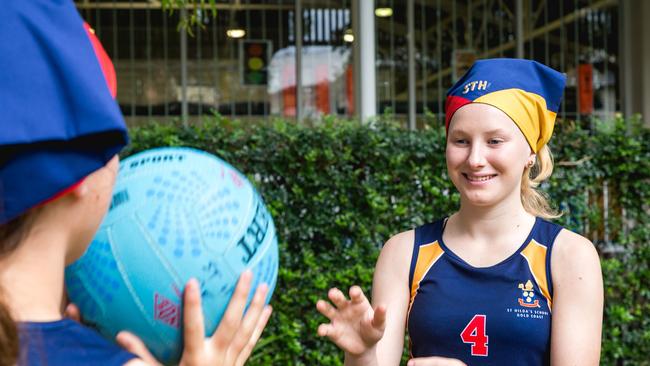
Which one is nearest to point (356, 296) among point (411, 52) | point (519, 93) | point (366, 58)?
point (519, 93)

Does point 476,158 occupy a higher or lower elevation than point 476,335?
higher

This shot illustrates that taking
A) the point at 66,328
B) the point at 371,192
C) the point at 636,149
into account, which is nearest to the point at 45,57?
the point at 66,328

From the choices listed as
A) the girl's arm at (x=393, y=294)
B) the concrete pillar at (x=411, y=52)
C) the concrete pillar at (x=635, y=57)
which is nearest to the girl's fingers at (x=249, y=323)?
the girl's arm at (x=393, y=294)

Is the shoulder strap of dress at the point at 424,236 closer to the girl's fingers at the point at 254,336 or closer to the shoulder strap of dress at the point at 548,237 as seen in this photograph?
the shoulder strap of dress at the point at 548,237

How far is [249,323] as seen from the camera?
1600 mm

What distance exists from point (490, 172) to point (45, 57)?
4.70 ft

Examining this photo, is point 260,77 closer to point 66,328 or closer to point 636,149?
point 636,149

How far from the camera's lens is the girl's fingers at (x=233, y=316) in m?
1.54

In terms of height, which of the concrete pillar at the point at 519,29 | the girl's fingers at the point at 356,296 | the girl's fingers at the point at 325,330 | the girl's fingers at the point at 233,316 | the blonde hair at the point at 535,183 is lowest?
the girl's fingers at the point at 325,330

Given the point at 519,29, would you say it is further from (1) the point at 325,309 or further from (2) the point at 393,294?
(1) the point at 325,309

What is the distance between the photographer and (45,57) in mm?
1210

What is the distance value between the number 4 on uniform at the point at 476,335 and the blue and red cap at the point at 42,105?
1300 millimetres

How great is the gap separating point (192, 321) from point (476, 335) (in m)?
0.99

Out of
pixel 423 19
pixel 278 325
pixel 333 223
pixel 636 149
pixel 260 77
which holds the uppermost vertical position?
pixel 423 19
